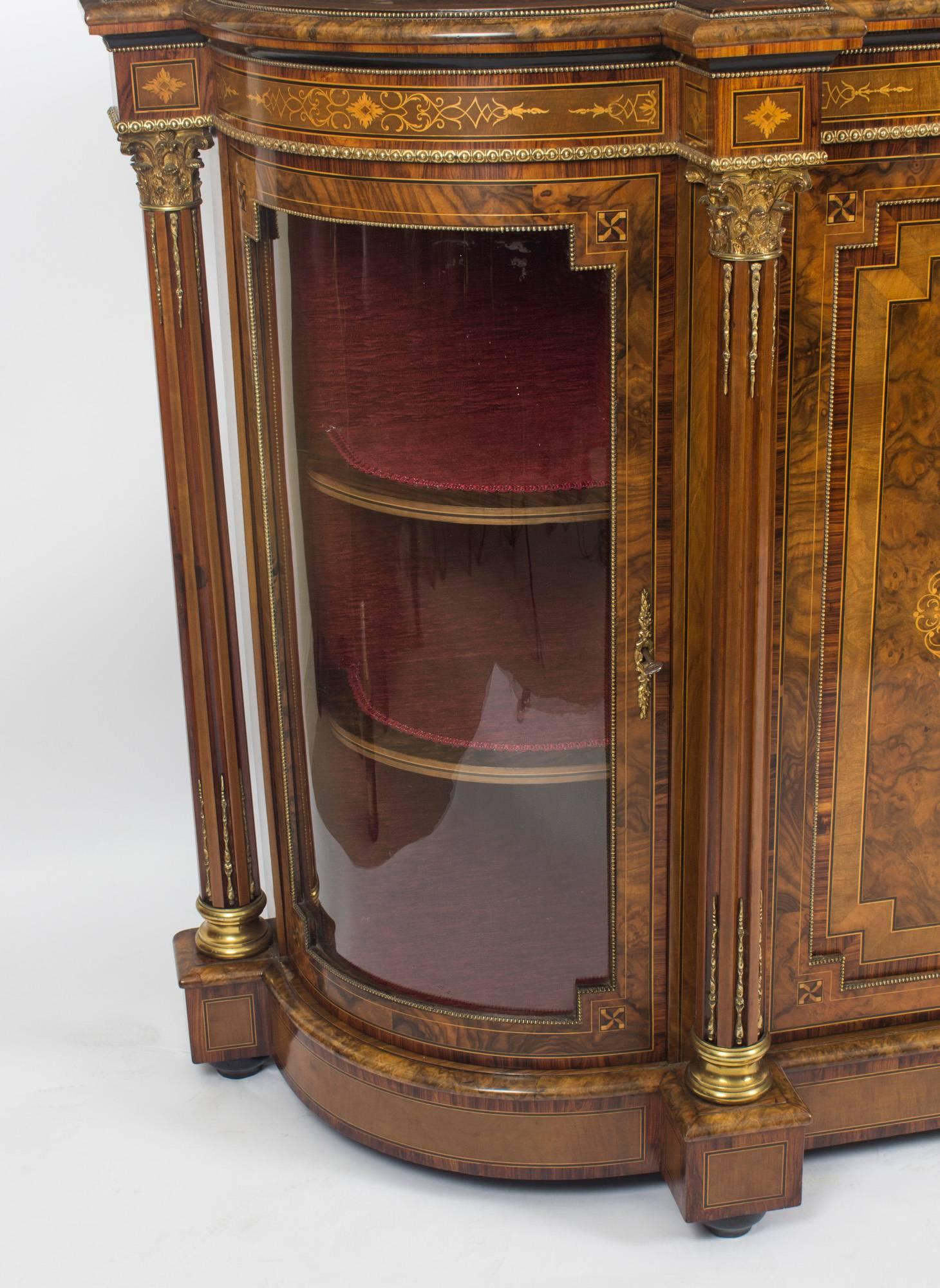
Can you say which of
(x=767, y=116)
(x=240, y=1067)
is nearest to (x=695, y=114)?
(x=767, y=116)

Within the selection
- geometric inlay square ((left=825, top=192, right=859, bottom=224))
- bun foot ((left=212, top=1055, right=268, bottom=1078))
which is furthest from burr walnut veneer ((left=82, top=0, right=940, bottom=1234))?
bun foot ((left=212, top=1055, right=268, bottom=1078))

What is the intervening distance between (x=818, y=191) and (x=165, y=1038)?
147cm

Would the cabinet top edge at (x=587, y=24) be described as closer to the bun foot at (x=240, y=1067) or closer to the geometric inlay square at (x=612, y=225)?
the geometric inlay square at (x=612, y=225)

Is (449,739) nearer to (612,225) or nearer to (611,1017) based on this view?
(611,1017)

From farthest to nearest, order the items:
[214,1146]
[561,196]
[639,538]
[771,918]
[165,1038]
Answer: [165,1038]
[214,1146]
[771,918]
[639,538]
[561,196]

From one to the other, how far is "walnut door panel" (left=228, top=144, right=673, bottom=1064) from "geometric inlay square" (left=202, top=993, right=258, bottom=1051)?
0.49 feet

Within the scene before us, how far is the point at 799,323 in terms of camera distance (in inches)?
80.7

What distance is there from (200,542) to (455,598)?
1.33ft

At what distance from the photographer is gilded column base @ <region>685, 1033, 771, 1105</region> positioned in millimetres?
2232

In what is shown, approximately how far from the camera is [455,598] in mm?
2215

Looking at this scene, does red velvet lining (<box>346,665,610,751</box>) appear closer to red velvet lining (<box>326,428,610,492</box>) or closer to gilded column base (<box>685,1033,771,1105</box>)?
red velvet lining (<box>326,428,610,492</box>)

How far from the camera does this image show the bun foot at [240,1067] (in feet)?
8.54

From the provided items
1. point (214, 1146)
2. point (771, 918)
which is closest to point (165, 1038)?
point (214, 1146)

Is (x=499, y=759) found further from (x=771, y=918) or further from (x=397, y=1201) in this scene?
(x=397, y=1201)
